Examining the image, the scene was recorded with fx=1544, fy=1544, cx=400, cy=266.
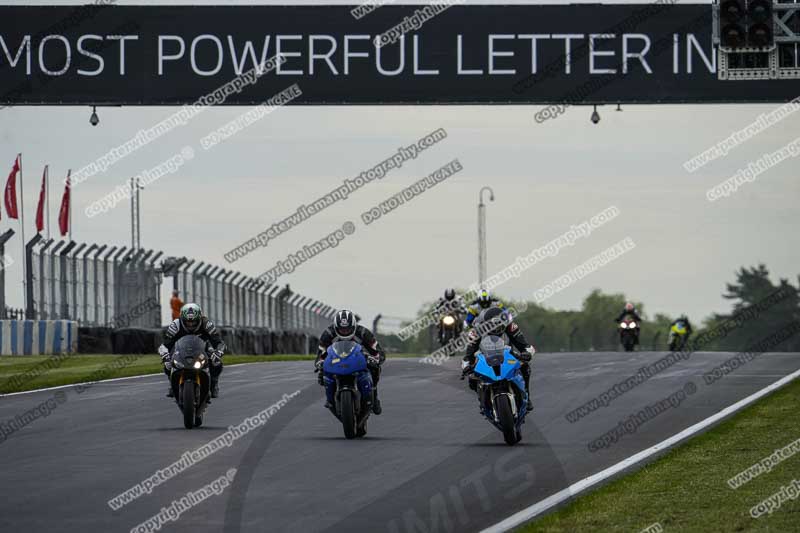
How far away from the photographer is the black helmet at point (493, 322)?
14.6 meters

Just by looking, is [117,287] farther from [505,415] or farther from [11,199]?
[505,415]

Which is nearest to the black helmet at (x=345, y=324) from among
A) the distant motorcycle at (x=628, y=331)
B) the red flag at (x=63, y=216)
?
the distant motorcycle at (x=628, y=331)

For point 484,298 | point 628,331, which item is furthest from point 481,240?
point 484,298

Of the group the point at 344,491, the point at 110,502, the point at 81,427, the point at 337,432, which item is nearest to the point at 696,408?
the point at 337,432

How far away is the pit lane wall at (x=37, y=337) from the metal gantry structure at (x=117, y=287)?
0.86 ft

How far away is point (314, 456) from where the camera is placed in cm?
1353

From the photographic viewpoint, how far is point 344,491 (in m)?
11.2

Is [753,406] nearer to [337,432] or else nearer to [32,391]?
[337,432]

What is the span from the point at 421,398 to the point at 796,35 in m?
6.70

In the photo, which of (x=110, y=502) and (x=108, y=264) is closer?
(x=110, y=502)

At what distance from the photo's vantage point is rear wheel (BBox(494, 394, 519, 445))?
564 inches

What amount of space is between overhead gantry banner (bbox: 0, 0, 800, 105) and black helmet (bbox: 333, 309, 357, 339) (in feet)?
40.8

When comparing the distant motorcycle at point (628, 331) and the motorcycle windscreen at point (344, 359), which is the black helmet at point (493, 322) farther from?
the distant motorcycle at point (628, 331)

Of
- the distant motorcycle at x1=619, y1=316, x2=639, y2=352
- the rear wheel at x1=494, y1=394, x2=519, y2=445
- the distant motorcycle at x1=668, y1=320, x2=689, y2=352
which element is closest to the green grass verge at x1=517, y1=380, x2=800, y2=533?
the rear wheel at x1=494, y1=394, x2=519, y2=445
